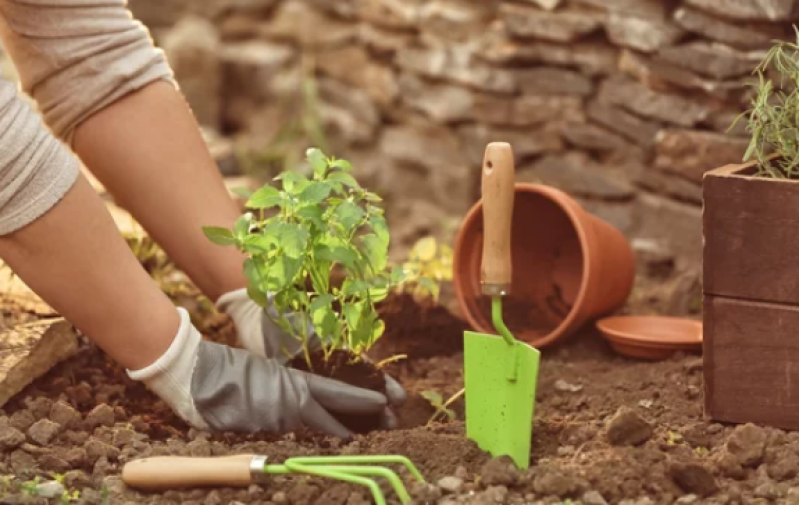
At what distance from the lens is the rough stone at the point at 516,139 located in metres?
3.08

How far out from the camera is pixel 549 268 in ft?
8.06

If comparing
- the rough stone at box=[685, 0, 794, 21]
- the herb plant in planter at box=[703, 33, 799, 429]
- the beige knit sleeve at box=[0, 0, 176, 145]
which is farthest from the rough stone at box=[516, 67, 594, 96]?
the beige knit sleeve at box=[0, 0, 176, 145]

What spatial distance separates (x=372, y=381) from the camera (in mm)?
1910

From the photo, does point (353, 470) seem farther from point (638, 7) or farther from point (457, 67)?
point (457, 67)

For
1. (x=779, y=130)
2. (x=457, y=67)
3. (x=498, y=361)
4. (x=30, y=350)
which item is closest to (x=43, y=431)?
(x=30, y=350)

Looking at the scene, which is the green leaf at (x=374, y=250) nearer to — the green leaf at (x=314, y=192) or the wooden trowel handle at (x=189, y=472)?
the green leaf at (x=314, y=192)

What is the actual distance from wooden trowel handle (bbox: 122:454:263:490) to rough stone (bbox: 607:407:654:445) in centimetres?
51

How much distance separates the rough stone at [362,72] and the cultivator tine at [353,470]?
6.77 feet

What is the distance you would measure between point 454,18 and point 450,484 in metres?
1.92

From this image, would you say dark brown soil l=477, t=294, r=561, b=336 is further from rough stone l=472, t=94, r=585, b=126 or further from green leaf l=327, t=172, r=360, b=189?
rough stone l=472, t=94, r=585, b=126

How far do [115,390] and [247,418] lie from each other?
0.96 ft

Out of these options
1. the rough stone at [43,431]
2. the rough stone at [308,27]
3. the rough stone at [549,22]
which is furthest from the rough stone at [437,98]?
the rough stone at [43,431]

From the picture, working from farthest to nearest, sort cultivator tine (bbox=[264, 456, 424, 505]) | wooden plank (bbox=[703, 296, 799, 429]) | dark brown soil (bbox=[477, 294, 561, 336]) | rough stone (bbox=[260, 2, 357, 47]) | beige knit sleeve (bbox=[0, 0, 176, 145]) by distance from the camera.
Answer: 1. rough stone (bbox=[260, 2, 357, 47])
2. dark brown soil (bbox=[477, 294, 561, 336])
3. beige knit sleeve (bbox=[0, 0, 176, 145])
4. wooden plank (bbox=[703, 296, 799, 429])
5. cultivator tine (bbox=[264, 456, 424, 505])

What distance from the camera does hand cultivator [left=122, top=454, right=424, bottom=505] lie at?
5.14 feet
